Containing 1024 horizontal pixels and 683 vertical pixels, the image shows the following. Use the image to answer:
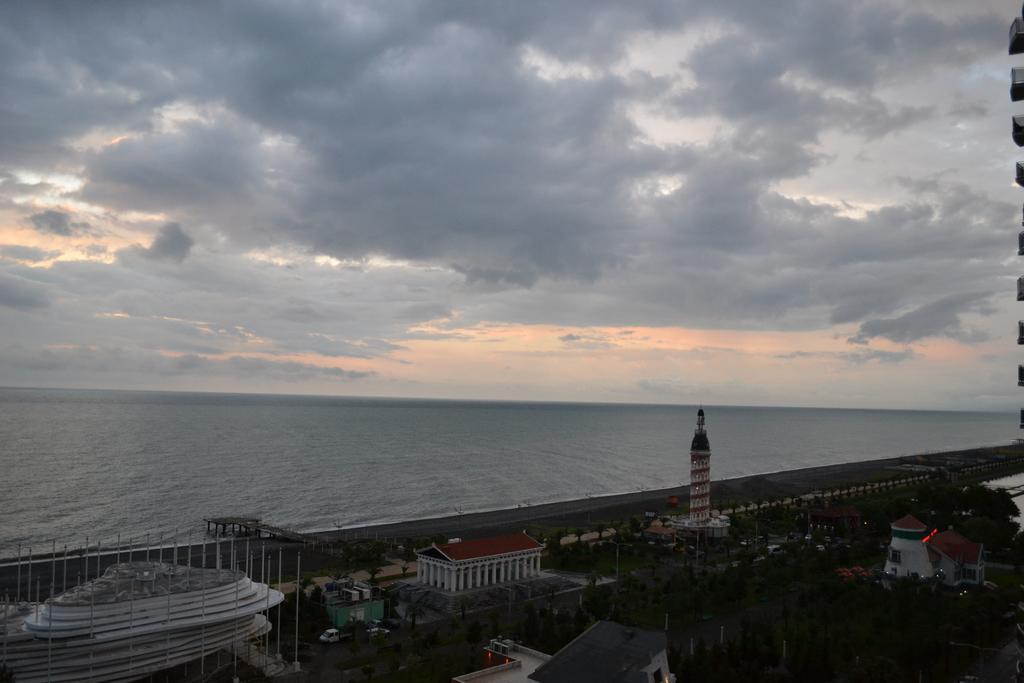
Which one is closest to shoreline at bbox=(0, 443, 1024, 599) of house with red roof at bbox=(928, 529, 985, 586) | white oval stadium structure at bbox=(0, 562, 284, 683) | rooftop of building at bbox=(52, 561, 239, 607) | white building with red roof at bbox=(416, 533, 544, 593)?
rooftop of building at bbox=(52, 561, 239, 607)

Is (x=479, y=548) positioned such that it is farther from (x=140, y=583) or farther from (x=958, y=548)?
(x=958, y=548)

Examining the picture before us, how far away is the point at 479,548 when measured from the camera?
199 feet

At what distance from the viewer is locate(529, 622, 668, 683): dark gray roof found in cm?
2883

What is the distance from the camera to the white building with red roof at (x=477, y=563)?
58.2 m

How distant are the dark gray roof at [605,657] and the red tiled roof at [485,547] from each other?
27.6 m

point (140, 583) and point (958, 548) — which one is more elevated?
point (140, 583)

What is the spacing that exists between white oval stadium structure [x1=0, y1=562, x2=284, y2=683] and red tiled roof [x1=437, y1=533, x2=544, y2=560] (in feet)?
63.5

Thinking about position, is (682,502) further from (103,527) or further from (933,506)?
(103,527)

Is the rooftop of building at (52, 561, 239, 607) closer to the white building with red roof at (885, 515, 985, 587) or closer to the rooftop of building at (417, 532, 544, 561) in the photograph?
the rooftop of building at (417, 532, 544, 561)

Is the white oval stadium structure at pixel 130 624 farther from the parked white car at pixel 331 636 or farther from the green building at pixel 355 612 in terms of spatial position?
the green building at pixel 355 612

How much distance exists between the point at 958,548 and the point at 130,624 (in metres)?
59.9

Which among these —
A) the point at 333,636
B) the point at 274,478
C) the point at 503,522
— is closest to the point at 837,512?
the point at 503,522

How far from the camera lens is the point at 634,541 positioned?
79125 millimetres

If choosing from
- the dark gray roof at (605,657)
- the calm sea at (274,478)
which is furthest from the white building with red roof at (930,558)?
the calm sea at (274,478)
